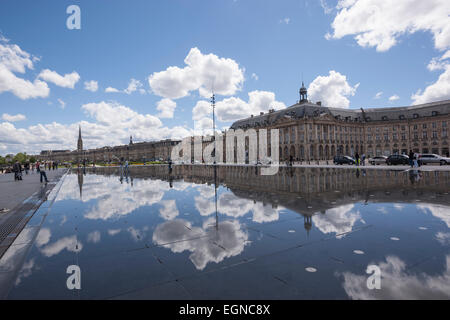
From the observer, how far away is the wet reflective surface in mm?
3535

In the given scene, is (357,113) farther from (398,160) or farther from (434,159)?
(398,160)

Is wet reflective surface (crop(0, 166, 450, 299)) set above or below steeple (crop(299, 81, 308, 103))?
below

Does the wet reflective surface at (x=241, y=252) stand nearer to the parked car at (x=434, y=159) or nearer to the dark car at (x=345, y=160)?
the dark car at (x=345, y=160)

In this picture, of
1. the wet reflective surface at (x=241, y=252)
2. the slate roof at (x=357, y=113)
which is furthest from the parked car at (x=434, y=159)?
A: the slate roof at (x=357, y=113)

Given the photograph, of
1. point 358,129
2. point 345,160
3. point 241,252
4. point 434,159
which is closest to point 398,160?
point 434,159

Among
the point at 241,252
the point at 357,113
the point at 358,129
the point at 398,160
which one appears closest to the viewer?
the point at 241,252

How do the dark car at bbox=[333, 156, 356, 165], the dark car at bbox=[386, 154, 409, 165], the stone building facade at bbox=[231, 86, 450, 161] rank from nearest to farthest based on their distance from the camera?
the dark car at bbox=[386, 154, 409, 165] → the dark car at bbox=[333, 156, 356, 165] → the stone building facade at bbox=[231, 86, 450, 161]

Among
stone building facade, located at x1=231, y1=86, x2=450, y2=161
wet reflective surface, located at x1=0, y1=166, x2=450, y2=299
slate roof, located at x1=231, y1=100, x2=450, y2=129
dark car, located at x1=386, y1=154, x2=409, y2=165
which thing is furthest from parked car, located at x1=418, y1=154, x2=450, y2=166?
slate roof, located at x1=231, y1=100, x2=450, y2=129

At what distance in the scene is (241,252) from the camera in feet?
15.8

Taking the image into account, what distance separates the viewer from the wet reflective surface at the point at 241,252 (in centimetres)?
354

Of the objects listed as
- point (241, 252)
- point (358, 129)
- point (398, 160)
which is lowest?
point (241, 252)

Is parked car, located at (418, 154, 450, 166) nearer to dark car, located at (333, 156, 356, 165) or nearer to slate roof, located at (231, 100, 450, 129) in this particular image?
dark car, located at (333, 156, 356, 165)

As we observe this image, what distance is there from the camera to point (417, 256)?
14.7 ft
